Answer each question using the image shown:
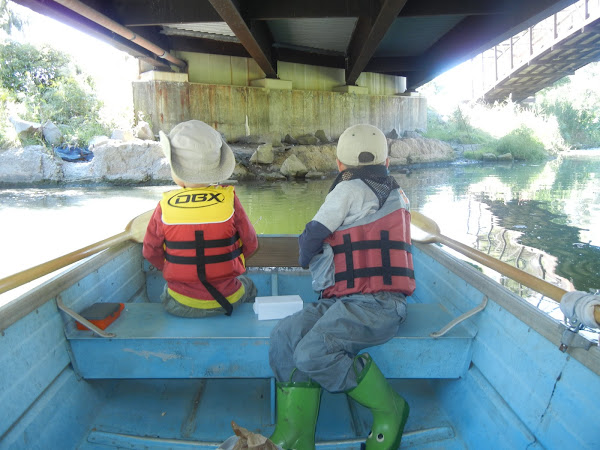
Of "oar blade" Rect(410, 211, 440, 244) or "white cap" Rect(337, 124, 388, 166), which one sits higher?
"white cap" Rect(337, 124, 388, 166)

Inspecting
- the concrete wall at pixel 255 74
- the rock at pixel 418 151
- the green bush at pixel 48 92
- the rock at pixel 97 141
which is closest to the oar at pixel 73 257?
the rock at pixel 97 141

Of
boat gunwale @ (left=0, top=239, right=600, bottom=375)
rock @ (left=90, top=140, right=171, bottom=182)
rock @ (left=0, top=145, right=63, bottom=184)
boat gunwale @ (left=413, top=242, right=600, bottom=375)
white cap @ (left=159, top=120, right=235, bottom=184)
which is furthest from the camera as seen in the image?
rock @ (left=90, top=140, right=171, bottom=182)

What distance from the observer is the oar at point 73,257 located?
1.71 m

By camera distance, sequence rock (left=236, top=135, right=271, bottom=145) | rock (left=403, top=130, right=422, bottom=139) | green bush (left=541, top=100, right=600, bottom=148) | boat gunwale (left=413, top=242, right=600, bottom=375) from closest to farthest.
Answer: boat gunwale (left=413, top=242, right=600, bottom=375), rock (left=236, top=135, right=271, bottom=145), rock (left=403, top=130, right=422, bottom=139), green bush (left=541, top=100, right=600, bottom=148)

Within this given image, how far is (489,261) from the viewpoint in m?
1.98

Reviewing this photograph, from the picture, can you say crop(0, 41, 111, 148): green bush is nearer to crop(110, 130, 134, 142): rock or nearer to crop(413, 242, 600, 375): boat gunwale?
crop(110, 130, 134, 142): rock

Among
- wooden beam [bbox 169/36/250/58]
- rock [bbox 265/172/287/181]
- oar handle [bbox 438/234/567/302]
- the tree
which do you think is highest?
the tree

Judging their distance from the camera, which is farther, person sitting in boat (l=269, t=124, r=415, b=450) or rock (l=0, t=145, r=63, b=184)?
rock (l=0, t=145, r=63, b=184)

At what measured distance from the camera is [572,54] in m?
17.8

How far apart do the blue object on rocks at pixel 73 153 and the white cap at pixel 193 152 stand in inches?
425

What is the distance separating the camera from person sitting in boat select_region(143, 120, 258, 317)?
6.67 ft

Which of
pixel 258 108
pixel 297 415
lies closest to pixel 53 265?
pixel 297 415

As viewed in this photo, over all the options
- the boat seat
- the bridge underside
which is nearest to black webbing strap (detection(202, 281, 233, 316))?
the boat seat

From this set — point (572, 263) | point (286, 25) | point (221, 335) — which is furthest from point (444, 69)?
point (221, 335)
